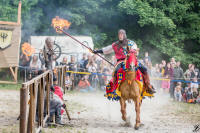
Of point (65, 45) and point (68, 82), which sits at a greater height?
point (65, 45)

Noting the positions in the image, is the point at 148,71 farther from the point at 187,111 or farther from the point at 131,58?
the point at 131,58

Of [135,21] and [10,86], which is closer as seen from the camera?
[10,86]

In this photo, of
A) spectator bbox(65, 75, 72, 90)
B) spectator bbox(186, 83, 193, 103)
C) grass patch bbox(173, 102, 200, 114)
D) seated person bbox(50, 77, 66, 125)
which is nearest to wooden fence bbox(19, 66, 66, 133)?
seated person bbox(50, 77, 66, 125)

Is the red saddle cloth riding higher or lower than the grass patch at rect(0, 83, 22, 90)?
higher

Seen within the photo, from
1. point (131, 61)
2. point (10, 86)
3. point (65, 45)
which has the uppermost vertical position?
point (65, 45)

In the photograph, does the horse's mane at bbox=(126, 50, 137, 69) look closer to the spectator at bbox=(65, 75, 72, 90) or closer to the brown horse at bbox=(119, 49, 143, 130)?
the brown horse at bbox=(119, 49, 143, 130)

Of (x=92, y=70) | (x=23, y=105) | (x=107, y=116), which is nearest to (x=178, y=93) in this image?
(x=92, y=70)

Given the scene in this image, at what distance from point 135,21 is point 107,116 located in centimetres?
1162

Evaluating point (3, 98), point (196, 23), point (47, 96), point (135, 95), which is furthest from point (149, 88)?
point (196, 23)

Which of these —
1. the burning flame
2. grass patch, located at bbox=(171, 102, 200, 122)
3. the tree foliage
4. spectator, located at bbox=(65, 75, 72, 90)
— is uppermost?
the tree foliage

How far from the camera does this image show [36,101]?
6629mm

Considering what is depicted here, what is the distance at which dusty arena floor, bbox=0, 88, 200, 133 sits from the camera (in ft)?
26.6

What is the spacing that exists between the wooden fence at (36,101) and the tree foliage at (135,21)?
36.7 ft

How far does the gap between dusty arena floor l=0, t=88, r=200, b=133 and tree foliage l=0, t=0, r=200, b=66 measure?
6883 mm
